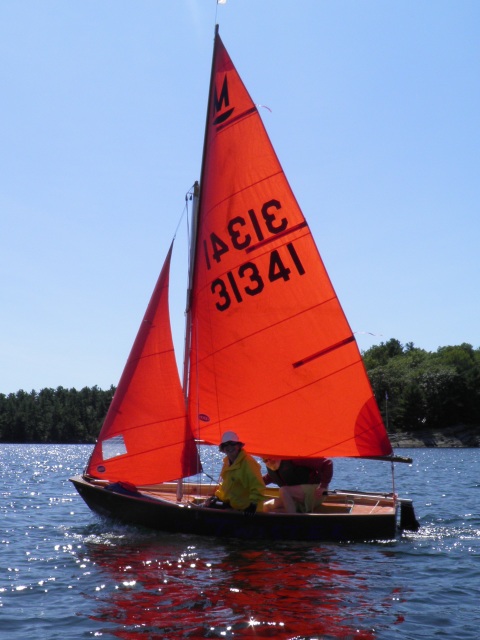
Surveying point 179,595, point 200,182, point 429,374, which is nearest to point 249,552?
point 179,595

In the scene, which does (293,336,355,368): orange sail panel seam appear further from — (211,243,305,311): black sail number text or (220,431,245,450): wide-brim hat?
(220,431,245,450): wide-brim hat

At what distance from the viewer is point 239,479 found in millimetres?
12852

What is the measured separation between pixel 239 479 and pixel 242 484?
11 centimetres

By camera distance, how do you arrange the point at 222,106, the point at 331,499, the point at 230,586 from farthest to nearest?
the point at 331,499 → the point at 222,106 → the point at 230,586

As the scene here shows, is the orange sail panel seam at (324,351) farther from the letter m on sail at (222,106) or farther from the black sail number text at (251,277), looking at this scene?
the letter m on sail at (222,106)

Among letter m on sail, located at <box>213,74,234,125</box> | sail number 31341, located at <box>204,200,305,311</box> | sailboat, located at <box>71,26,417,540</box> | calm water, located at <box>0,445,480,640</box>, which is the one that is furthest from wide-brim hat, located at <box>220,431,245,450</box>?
letter m on sail, located at <box>213,74,234,125</box>

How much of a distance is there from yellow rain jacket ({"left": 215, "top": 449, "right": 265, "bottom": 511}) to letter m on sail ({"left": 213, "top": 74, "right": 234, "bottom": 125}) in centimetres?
608

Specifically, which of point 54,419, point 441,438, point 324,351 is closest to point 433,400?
point 441,438

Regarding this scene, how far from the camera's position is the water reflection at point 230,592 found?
816 cm

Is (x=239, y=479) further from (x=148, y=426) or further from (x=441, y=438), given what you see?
(x=441, y=438)

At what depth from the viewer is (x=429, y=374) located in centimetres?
8612

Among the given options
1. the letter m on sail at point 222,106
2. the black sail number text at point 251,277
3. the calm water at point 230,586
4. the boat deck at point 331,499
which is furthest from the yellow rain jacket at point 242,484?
the letter m on sail at point 222,106

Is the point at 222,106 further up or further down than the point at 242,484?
further up

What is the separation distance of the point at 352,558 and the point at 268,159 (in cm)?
695
